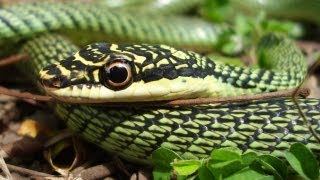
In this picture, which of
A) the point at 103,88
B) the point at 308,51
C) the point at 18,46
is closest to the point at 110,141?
the point at 103,88

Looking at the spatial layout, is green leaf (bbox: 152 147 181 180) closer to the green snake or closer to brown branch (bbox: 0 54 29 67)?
the green snake

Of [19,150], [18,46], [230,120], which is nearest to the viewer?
[230,120]

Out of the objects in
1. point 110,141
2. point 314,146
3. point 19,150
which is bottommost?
A: point 19,150

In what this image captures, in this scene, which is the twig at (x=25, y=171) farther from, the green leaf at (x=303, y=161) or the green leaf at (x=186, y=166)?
the green leaf at (x=303, y=161)

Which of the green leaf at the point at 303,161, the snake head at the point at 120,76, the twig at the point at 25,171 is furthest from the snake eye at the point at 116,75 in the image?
the green leaf at the point at 303,161

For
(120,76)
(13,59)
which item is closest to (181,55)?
(120,76)

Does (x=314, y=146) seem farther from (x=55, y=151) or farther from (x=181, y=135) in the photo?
(x=55, y=151)
